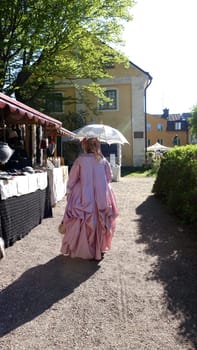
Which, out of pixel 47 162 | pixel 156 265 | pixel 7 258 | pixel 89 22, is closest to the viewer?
pixel 156 265

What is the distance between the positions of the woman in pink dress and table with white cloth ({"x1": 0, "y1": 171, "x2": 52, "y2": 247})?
3.58 feet

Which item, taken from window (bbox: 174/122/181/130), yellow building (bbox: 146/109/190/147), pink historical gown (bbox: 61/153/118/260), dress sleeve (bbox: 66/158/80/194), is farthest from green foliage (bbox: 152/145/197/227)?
window (bbox: 174/122/181/130)

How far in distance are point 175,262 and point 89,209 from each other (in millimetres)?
1422

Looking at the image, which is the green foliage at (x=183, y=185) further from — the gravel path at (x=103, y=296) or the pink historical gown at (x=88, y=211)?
the pink historical gown at (x=88, y=211)

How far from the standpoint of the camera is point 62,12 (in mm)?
13719

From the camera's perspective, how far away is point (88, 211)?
482cm

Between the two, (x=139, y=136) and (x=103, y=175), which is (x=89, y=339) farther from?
(x=139, y=136)

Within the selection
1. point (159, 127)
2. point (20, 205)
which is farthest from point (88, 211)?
point (159, 127)

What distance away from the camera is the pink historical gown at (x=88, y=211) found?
4.85 meters

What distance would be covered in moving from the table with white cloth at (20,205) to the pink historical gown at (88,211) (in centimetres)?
111

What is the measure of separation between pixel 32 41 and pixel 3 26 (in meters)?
1.34

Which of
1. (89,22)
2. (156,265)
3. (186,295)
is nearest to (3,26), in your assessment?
(89,22)

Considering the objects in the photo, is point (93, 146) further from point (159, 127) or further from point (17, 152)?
point (159, 127)

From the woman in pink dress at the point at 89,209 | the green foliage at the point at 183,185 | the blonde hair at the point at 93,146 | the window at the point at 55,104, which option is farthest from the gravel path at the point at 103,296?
the window at the point at 55,104
